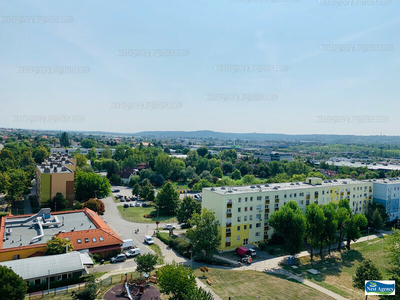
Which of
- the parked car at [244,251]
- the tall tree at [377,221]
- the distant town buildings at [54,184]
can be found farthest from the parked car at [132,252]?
the tall tree at [377,221]

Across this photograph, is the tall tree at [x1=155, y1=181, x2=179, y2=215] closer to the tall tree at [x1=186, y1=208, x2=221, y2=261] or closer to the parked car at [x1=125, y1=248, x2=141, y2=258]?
the parked car at [x1=125, y1=248, x2=141, y2=258]

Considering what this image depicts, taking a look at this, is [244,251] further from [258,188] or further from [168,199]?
[168,199]

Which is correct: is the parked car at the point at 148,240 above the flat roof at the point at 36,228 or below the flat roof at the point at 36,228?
below

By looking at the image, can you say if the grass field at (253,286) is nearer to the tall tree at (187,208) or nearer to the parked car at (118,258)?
the parked car at (118,258)

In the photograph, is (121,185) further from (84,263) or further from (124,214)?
(84,263)

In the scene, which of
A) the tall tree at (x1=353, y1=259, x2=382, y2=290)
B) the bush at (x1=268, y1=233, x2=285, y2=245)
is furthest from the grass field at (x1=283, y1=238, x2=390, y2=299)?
the bush at (x1=268, y1=233, x2=285, y2=245)

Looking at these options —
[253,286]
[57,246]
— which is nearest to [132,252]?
[57,246]
